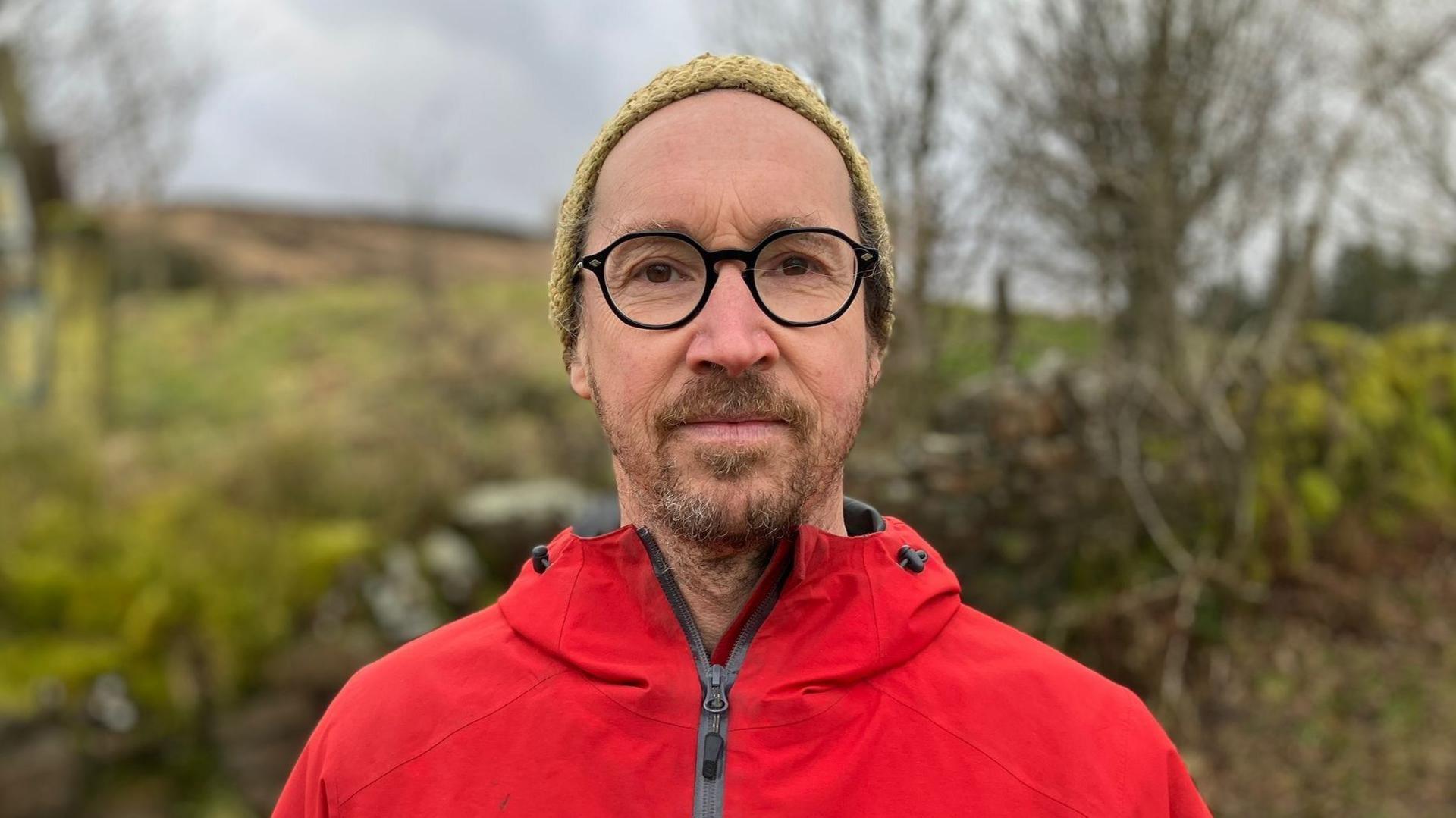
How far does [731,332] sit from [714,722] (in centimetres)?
57

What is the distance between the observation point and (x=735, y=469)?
147 cm

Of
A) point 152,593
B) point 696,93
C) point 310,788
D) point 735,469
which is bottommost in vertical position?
point 152,593

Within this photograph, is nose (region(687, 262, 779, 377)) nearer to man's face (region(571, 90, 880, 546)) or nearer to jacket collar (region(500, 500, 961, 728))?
man's face (region(571, 90, 880, 546))

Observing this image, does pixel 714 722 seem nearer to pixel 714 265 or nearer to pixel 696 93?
pixel 714 265

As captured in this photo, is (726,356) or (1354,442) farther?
(1354,442)

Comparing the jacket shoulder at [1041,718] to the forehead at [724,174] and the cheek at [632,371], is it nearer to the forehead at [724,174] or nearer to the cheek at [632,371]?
the cheek at [632,371]

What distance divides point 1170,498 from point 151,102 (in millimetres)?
12263

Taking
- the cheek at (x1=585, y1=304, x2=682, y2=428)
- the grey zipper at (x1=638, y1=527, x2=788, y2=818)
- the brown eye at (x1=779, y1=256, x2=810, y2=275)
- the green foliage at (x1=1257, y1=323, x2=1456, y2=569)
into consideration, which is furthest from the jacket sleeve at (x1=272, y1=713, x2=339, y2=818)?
the green foliage at (x1=1257, y1=323, x2=1456, y2=569)

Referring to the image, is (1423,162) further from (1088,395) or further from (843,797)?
(843,797)

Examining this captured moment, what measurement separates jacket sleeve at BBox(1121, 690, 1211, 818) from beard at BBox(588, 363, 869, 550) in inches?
23.5

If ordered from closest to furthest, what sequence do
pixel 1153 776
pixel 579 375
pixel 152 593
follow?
pixel 1153 776 → pixel 579 375 → pixel 152 593

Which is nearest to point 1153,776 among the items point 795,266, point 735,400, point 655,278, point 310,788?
point 735,400

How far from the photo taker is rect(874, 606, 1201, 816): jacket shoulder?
140cm

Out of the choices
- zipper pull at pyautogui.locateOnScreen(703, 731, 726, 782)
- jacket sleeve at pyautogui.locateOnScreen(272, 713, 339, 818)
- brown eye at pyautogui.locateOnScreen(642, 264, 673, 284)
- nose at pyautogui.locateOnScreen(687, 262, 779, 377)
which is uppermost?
brown eye at pyautogui.locateOnScreen(642, 264, 673, 284)
